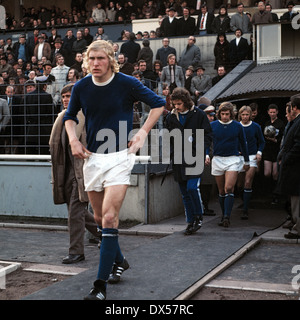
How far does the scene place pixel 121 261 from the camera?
5523 mm

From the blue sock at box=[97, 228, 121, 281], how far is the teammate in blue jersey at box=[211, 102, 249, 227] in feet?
14.7

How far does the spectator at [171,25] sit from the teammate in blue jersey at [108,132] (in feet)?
44.0

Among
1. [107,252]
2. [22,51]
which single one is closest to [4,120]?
[107,252]

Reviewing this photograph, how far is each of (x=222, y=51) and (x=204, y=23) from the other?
236cm

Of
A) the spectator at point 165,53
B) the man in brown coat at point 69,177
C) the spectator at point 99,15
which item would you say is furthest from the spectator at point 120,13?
the man in brown coat at point 69,177

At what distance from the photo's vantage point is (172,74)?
14.4m

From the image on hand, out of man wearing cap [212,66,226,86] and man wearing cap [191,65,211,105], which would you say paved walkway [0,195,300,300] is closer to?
man wearing cap [191,65,211,105]

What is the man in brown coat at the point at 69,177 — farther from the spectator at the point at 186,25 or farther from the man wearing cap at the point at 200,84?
the spectator at the point at 186,25

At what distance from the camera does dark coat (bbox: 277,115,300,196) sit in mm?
7832

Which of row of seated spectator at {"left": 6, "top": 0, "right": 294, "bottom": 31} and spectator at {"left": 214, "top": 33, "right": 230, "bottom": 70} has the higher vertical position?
row of seated spectator at {"left": 6, "top": 0, "right": 294, "bottom": 31}

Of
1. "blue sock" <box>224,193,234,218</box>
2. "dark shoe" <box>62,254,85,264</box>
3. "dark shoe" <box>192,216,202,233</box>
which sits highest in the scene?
"blue sock" <box>224,193,234,218</box>

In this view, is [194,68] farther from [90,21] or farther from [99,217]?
[99,217]

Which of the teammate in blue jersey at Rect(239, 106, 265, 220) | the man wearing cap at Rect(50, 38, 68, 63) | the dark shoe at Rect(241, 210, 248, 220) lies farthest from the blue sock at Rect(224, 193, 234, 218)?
the man wearing cap at Rect(50, 38, 68, 63)
